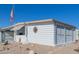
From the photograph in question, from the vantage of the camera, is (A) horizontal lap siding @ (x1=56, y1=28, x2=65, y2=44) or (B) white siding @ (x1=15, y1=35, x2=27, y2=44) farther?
(A) horizontal lap siding @ (x1=56, y1=28, x2=65, y2=44)

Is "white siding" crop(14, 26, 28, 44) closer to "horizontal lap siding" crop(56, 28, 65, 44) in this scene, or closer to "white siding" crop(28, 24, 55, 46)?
"white siding" crop(28, 24, 55, 46)

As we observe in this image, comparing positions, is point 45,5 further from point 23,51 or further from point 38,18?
point 23,51

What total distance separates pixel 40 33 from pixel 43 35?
223mm

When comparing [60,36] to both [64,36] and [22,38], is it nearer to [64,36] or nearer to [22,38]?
[64,36]

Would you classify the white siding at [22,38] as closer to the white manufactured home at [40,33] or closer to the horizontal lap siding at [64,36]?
the white manufactured home at [40,33]

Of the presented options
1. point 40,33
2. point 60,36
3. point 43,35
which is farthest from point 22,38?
point 60,36

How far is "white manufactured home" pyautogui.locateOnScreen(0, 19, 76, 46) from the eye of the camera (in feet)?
31.3

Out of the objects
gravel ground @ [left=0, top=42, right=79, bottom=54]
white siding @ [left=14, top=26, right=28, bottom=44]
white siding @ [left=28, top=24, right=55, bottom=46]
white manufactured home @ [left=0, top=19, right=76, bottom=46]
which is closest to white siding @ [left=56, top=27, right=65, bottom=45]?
white manufactured home @ [left=0, top=19, right=76, bottom=46]

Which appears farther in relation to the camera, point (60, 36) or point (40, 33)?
point (60, 36)

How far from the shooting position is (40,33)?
10.0 metres

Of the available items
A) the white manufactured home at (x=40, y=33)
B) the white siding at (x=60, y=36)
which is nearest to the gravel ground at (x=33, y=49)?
the white manufactured home at (x=40, y=33)

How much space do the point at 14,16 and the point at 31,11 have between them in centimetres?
70
